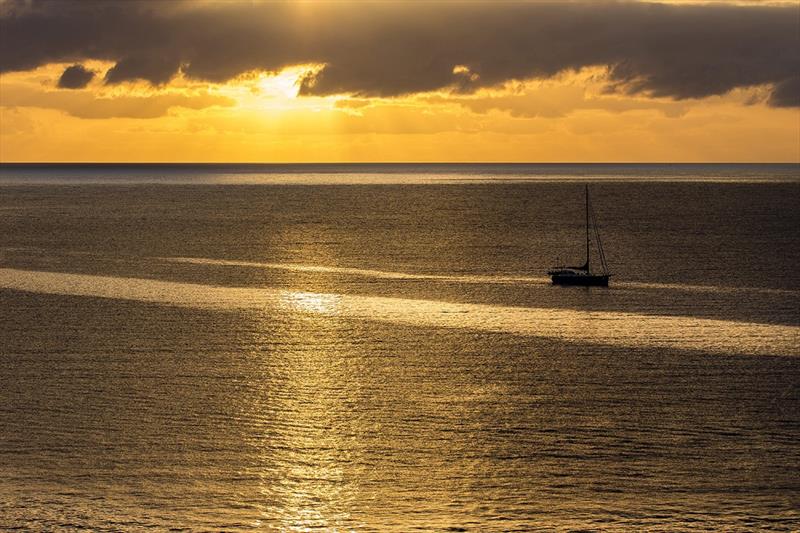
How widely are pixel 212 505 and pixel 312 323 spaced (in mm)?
39668

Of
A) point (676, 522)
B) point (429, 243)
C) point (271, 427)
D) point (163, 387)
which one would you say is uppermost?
point (429, 243)

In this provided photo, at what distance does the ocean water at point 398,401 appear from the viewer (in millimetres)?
38188

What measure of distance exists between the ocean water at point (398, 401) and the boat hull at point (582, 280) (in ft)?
3.48

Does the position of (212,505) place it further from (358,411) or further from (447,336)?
(447,336)

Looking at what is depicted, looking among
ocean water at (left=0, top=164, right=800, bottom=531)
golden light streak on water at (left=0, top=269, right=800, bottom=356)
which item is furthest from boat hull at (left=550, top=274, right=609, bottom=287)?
golden light streak on water at (left=0, top=269, right=800, bottom=356)

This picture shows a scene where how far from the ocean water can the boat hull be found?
41.7 inches

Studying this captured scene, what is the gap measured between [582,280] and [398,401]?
4948 centimetres

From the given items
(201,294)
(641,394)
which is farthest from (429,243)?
(641,394)

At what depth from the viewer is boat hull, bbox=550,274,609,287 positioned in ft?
325

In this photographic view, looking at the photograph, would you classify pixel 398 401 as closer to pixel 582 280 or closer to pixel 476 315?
pixel 476 315

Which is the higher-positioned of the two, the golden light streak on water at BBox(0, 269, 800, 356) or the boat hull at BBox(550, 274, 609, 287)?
the boat hull at BBox(550, 274, 609, 287)

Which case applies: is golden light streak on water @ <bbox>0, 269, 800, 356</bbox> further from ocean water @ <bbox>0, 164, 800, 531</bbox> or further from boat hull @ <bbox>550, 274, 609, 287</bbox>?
boat hull @ <bbox>550, 274, 609, 287</bbox>

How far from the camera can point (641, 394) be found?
54.5m

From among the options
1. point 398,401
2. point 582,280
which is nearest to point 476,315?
point 582,280
